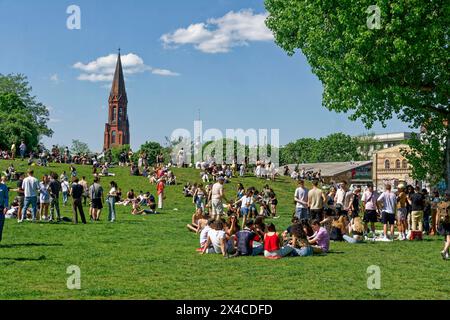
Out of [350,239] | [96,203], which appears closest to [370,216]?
[350,239]

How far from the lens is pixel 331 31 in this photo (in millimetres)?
24531

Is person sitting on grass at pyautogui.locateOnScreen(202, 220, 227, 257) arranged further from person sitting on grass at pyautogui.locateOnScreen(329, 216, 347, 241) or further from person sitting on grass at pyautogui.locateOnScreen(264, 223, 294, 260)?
person sitting on grass at pyautogui.locateOnScreen(329, 216, 347, 241)

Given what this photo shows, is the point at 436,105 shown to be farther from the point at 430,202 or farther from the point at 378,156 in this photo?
the point at 378,156

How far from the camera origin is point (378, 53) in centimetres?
2203

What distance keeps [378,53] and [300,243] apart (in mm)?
9722

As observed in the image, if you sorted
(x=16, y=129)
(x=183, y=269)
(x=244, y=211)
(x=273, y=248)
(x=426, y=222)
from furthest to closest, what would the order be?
(x=16, y=129) → (x=244, y=211) → (x=426, y=222) → (x=273, y=248) → (x=183, y=269)

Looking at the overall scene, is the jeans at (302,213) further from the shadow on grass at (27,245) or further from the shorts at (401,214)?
the shadow on grass at (27,245)

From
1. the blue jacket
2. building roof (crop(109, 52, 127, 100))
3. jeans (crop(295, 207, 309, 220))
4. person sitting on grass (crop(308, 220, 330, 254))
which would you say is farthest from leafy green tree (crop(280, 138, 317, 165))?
the blue jacket

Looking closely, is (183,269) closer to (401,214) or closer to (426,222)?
(401,214)

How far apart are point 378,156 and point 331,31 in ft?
328

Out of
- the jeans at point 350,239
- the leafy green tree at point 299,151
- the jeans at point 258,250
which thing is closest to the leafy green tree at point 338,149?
the leafy green tree at point 299,151

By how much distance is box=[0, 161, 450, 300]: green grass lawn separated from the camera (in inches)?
404

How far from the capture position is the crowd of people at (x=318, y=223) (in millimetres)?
15492
